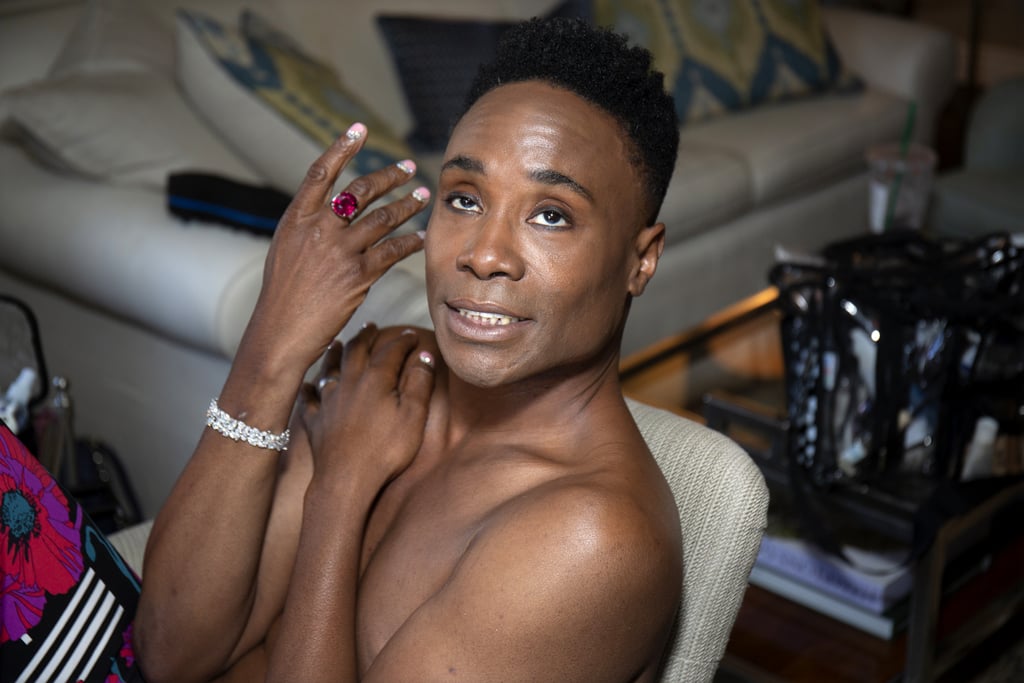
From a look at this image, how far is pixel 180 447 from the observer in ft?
7.92

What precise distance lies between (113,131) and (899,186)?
1.76 meters

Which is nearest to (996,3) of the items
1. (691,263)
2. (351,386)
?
(691,263)

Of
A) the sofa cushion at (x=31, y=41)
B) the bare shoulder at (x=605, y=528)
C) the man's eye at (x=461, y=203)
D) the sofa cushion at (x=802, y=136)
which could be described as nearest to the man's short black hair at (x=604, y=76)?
the man's eye at (x=461, y=203)

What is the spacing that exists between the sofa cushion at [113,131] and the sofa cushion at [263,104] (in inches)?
2.6

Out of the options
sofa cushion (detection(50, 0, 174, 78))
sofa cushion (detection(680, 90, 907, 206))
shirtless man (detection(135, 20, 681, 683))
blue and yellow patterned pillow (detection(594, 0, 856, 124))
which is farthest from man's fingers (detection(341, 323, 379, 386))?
blue and yellow patterned pillow (detection(594, 0, 856, 124))

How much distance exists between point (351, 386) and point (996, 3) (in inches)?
224

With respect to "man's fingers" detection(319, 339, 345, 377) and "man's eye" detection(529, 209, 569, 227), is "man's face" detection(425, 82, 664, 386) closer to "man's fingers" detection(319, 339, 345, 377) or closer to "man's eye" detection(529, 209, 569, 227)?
"man's eye" detection(529, 209, 569, 227)

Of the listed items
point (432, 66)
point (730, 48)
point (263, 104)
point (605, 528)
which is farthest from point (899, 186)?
point (605, 528)

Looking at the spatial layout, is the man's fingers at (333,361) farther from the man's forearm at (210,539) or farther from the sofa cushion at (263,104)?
the sofa cushion at (263,104)

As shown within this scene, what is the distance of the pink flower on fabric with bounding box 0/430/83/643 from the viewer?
1.11 meters

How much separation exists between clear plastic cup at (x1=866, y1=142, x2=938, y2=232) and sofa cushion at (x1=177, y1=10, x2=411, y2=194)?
113cm

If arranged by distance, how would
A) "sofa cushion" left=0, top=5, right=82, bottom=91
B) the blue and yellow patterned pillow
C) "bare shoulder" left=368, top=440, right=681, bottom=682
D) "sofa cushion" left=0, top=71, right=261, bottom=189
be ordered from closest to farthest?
"bare shoulder" left=368, top=440, right=681, bottom=682 < "sofa cushion" left=0, top=71, right=261, bottom=189 < "sofa cushion" left=0, top=5, right=82, bottom=91 < the blue and yellow patterned pillow

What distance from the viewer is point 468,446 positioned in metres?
1.20

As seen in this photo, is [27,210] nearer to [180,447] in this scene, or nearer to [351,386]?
[180,447]
